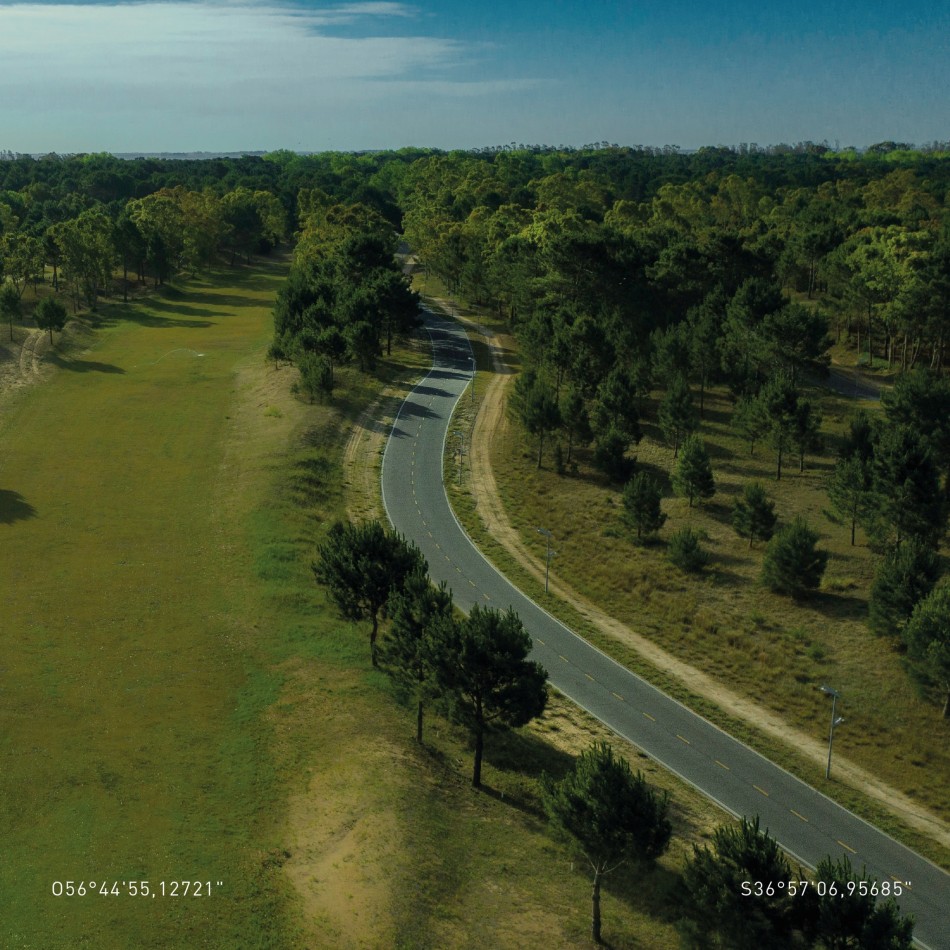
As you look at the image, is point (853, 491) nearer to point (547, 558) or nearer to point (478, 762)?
point (547, 558)

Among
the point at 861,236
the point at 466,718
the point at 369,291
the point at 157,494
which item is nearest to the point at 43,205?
the point at 369,291

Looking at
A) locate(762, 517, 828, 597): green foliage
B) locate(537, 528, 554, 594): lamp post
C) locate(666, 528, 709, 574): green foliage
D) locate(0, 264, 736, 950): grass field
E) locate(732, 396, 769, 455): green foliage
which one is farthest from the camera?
locate(732, 396, 769, 455): green foliage

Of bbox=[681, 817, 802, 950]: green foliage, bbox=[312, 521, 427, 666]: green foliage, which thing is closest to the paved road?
bbox=[681, 817, 802, 950]: green foliage

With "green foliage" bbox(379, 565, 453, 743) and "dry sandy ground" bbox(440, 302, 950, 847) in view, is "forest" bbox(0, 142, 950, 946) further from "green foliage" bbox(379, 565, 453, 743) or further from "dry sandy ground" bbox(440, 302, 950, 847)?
"dry sandy ground" bbox(440, 302, 950, 847)

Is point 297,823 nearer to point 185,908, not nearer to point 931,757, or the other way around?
point 185,908

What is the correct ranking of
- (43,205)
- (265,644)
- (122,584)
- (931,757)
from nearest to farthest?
(931,757) < (265,644) < (122,584) < (43,205)
